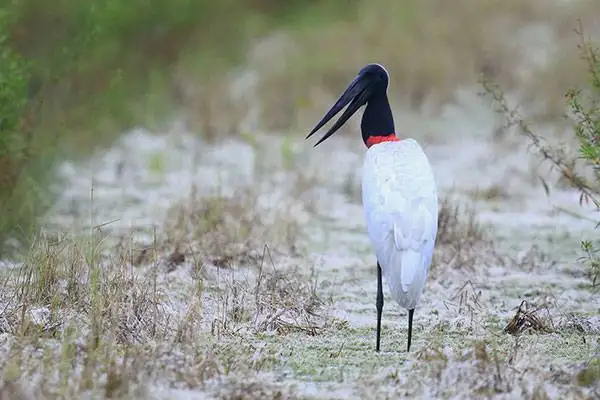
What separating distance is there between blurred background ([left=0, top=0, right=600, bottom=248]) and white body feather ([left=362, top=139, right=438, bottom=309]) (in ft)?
8.97

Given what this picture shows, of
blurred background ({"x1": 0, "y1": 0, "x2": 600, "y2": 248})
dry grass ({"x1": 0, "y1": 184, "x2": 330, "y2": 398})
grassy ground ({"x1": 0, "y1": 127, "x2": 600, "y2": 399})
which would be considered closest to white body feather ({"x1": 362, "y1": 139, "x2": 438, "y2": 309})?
grassy ground ({"x1": 0, "y1": 127, "x2": 600, "y2": 399})

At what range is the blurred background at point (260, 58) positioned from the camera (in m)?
8.10

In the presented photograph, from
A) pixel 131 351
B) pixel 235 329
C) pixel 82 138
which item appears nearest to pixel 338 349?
pixel 235 329

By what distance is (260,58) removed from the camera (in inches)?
503

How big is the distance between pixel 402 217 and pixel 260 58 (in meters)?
8.33

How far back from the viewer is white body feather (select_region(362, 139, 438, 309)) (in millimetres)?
4523

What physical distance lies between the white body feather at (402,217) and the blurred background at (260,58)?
8.97ft

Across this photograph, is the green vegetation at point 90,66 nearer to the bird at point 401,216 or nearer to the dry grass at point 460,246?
the bird at point 401,216

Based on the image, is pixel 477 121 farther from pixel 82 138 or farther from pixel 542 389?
pixel 542 389

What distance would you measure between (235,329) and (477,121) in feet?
22.9

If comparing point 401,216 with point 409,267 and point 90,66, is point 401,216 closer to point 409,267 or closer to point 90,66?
point 409,267

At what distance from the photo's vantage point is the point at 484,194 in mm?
8703

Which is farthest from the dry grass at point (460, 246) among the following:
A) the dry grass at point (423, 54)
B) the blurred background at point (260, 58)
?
the dry grass at point (423, 54)

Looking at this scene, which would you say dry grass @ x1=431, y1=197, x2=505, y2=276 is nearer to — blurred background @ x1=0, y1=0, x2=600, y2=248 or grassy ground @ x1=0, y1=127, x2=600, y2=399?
grassy ground @ x1=0, y1=127, x2=600, y2=399
